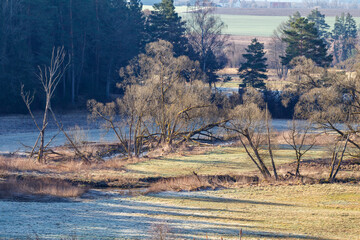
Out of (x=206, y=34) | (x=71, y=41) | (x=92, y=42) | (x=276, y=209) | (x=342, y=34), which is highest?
(x=342, y=34)

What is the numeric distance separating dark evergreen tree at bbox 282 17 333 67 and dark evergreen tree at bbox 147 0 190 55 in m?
13.3

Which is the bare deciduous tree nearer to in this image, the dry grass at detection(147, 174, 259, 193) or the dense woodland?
the dense woodland

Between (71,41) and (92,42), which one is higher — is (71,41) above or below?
below

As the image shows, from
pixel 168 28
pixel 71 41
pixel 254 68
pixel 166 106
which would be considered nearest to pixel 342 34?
pixel 254 68

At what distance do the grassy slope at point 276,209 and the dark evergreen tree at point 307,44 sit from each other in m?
37.7

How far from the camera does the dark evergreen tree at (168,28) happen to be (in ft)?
202

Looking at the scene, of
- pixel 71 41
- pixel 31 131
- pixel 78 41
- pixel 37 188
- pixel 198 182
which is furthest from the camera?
pixel 78 41

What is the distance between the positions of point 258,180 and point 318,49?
1450 inches

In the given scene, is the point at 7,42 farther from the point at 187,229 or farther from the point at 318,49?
the point at 187,229

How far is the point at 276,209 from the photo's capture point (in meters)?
18.7

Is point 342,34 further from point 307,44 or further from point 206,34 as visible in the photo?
point 206,34

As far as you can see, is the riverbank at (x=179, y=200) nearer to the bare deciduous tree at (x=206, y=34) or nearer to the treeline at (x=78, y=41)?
the treeline at (x=78, y=41)

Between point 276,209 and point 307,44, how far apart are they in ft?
145

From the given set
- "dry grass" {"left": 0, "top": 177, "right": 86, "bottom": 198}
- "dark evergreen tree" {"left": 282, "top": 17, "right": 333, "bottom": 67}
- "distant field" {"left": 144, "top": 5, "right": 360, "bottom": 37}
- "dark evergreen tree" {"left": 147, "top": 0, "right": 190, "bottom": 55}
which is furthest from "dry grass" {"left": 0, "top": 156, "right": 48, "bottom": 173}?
"distant field" {"left": 144, "top": 5, "right": 360, "bottom": 37}
